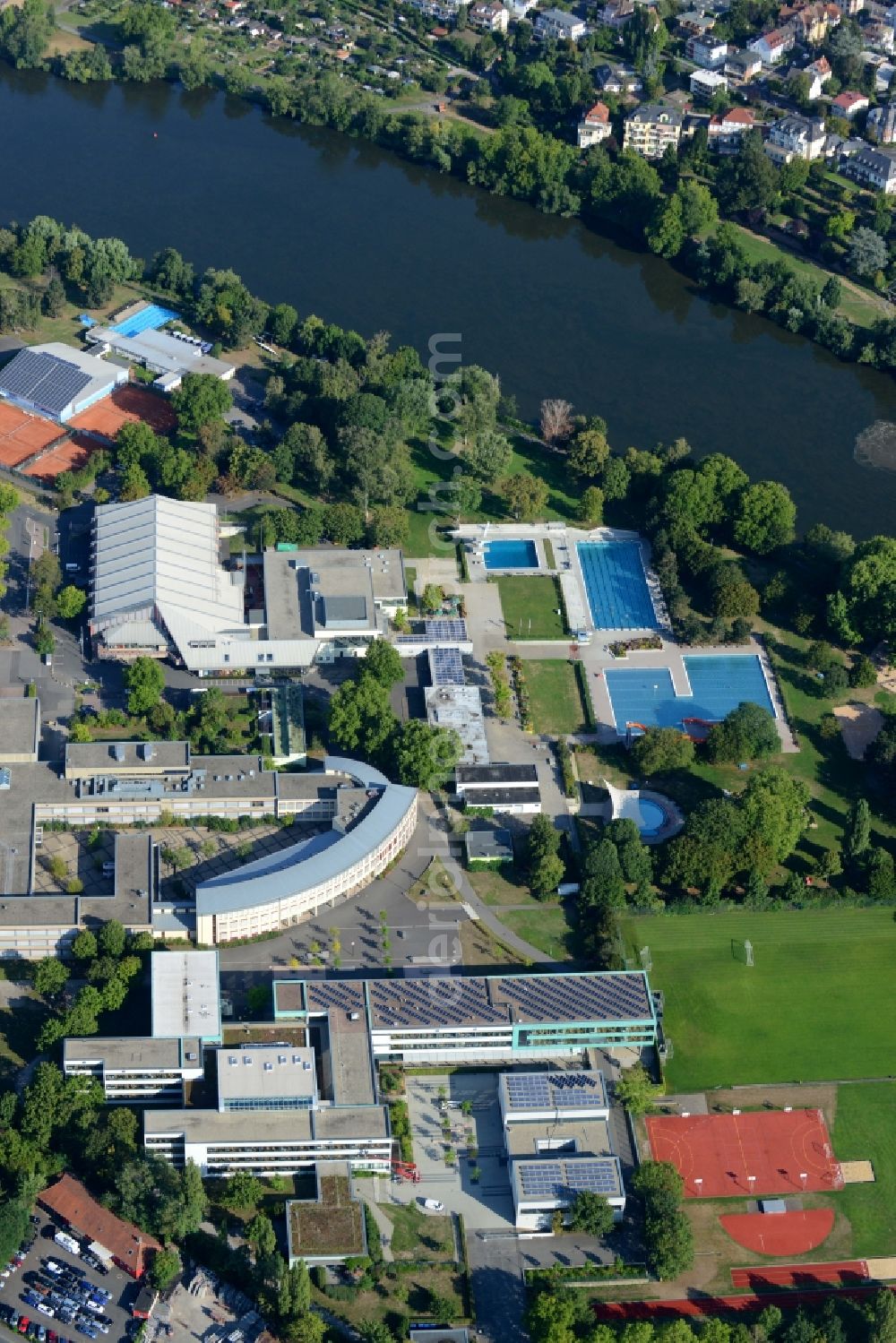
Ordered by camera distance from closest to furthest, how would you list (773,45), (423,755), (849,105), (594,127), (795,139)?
(423,755), (795,139), (594,127), (849,105), (773,45)

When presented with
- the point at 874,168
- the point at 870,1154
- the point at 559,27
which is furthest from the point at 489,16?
the point at 870,1154

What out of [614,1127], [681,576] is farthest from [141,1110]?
[681,576]

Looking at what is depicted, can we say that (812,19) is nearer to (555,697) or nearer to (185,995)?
(555,697)

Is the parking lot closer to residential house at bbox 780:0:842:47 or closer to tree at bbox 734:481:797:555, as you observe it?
tree at bbox 734:481:797:555

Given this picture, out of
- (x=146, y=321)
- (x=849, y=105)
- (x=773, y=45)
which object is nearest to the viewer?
(x=146, y=321)

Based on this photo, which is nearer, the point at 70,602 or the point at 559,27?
the point at 70,602

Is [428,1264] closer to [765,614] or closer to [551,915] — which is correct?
[551,915]

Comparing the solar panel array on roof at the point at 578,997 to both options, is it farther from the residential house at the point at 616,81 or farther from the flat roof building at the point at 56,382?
the residential house at the point at 616,81

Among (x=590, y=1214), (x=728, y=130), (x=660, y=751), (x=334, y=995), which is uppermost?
(x=728, y=130)
